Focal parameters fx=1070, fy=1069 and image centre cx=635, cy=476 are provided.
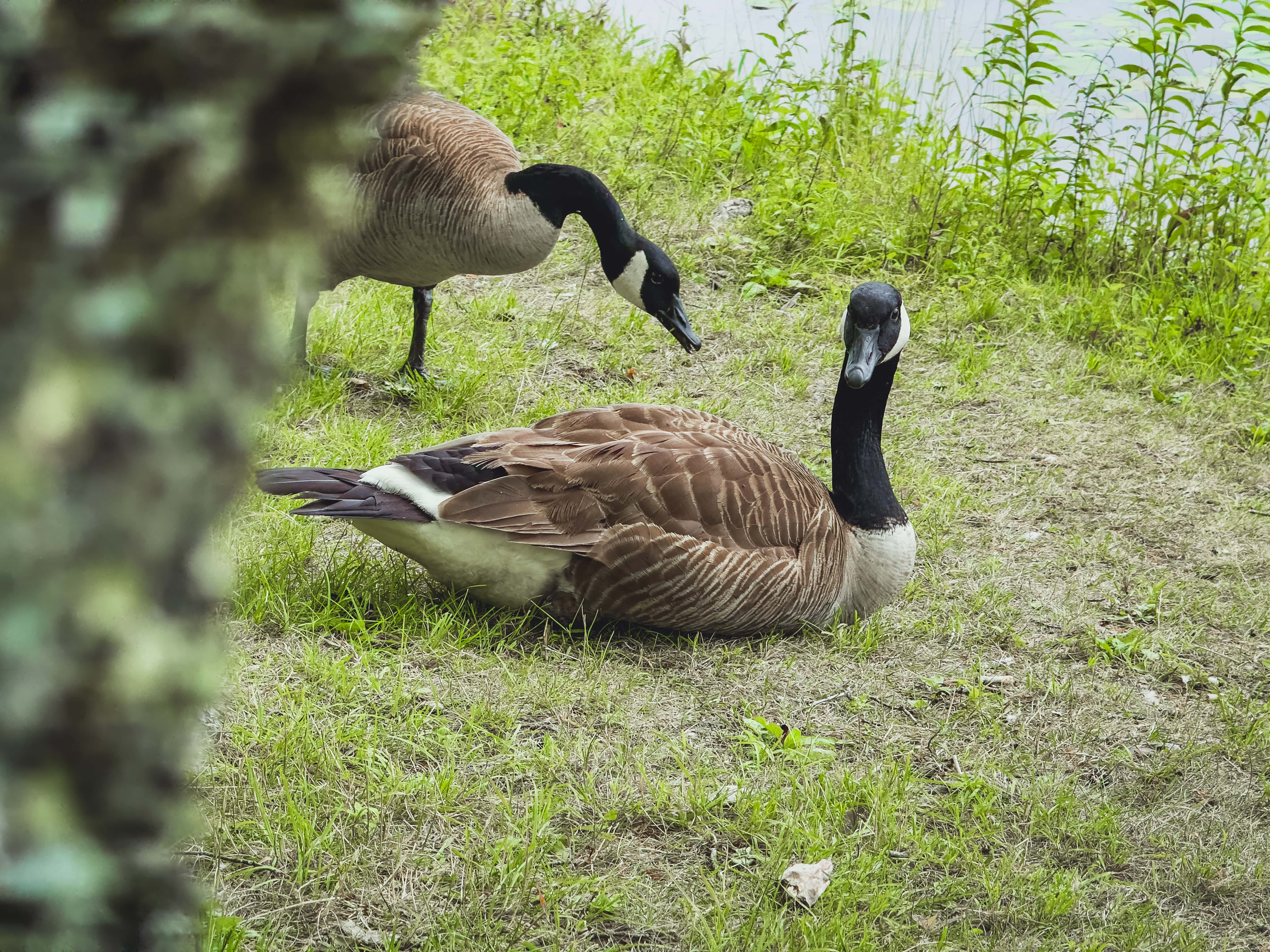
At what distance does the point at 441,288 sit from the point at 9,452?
19.5 ft

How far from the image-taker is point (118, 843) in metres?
0.70

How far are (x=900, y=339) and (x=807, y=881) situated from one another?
2183 mm

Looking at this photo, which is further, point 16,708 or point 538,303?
point 538,303

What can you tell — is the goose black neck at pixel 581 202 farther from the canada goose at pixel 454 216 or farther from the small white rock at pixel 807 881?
the small white rock at pixel 807 881

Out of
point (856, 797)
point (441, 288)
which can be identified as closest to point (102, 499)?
point (856, 797)

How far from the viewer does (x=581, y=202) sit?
508 cm

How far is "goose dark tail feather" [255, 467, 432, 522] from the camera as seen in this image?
3.16m

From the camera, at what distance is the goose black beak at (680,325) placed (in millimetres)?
5195

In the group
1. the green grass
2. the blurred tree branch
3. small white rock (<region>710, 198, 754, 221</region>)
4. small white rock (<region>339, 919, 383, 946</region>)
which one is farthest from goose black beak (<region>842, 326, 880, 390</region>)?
small white rock (<region>710, 198, 754, 221</region>)

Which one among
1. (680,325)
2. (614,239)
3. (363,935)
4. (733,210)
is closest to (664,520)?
(363,935)

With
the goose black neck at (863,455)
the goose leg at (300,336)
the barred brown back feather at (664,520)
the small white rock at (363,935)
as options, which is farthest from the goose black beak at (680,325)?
the small white rock at (363,935)

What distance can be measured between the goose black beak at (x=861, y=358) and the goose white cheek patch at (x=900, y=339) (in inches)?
3.7

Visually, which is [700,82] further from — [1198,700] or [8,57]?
[8,57]

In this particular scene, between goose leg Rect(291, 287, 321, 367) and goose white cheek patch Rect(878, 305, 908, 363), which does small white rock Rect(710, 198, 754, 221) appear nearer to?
goose leg Rect(291, 287, 321, 367)
